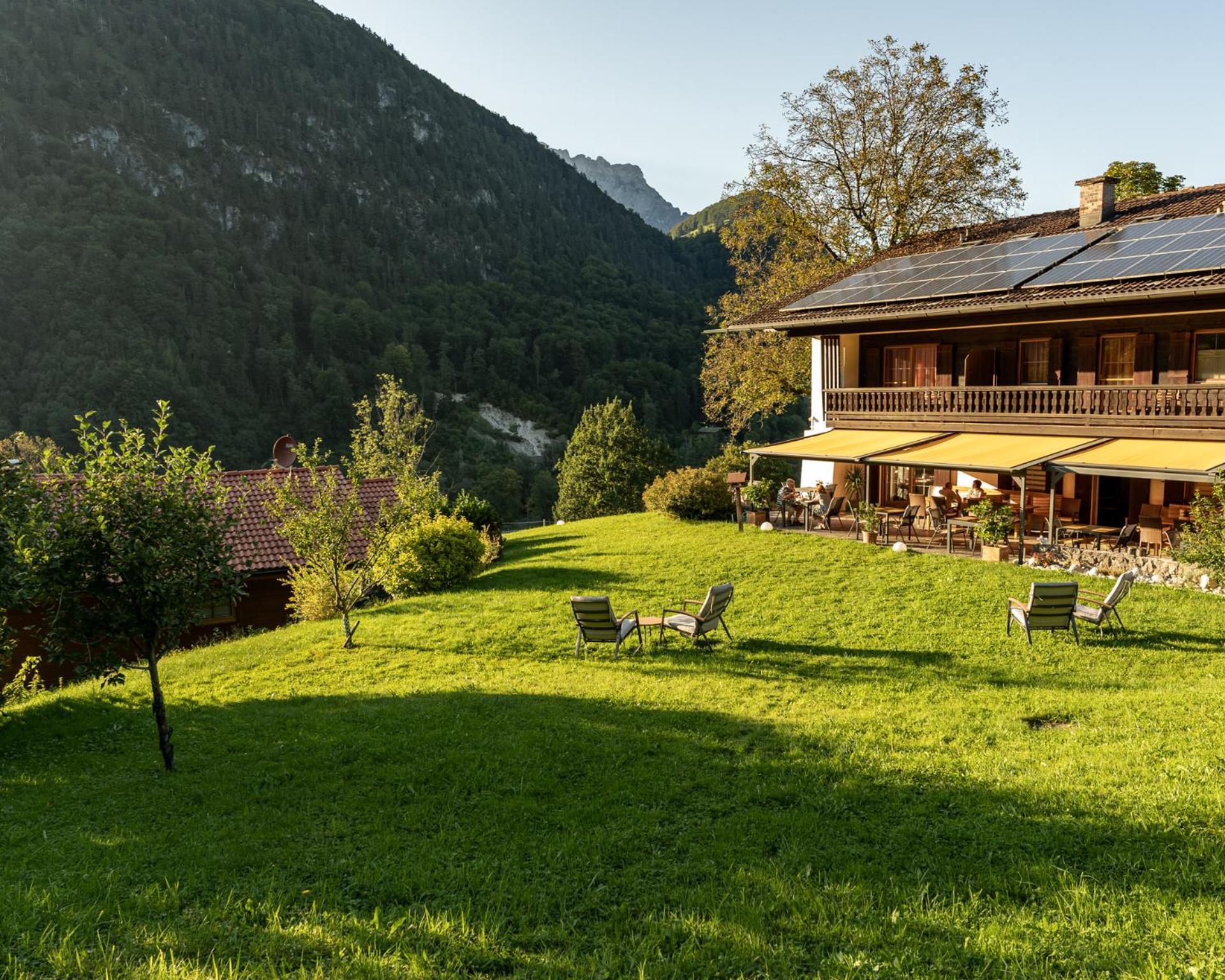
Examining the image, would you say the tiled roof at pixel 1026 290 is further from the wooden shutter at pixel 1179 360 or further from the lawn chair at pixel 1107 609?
the lawn chair at pixel 1107 609

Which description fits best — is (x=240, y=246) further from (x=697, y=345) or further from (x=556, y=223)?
(x=697, y=345)

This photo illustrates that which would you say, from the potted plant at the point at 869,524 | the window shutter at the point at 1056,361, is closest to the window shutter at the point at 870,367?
the window shutter at the point at 1056,361

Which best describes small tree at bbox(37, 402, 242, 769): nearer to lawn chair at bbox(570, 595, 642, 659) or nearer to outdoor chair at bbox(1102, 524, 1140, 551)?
lawn chair at bbox(570, 595, 642, 659)

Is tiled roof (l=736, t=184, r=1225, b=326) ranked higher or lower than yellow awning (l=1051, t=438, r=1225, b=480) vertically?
higher

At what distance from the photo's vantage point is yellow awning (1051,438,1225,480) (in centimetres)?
1370

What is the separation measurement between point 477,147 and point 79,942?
164 m

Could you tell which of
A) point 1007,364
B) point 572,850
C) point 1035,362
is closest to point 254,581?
point 572,850

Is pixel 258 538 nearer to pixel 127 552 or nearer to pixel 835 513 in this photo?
pixel 127 552

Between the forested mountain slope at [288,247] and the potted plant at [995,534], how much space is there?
2722 inches

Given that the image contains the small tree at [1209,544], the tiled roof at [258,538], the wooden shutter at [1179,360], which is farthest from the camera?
the tiled roof at [258,538]

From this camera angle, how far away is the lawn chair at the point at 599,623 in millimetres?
10984

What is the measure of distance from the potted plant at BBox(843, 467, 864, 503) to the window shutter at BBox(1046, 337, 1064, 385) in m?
5.31

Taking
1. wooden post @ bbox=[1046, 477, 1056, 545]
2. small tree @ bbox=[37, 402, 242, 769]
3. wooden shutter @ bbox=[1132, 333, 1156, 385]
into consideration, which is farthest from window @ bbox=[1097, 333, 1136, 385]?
small tree @ bbox=[37, 402, 242, 769]

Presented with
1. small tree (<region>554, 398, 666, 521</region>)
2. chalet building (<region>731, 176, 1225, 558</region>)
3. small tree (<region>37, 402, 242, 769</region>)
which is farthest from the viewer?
small tree (<region>554, 398, 666, 521</region>)
